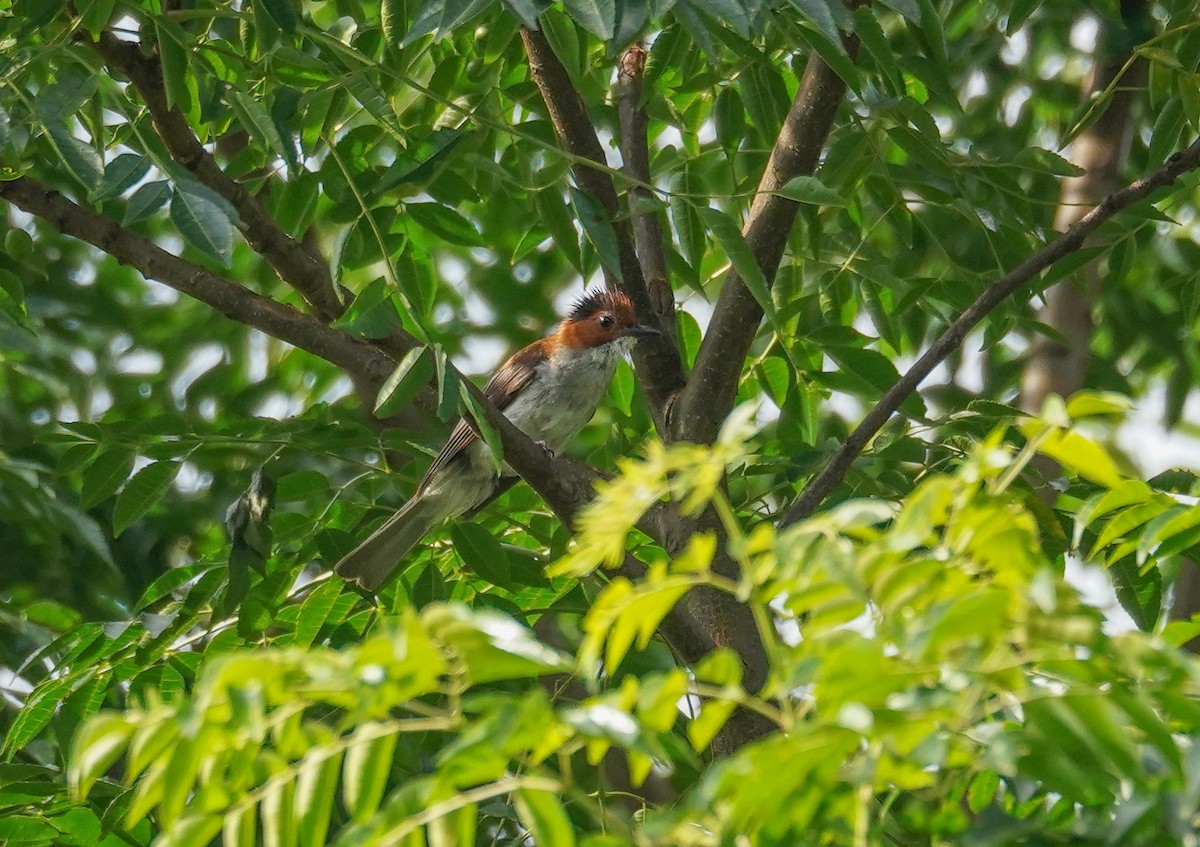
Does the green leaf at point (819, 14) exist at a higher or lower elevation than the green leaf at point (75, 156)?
higher

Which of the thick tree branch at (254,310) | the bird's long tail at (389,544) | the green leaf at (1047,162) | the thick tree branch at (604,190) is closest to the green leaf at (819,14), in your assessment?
the green leaf at (1047,162)

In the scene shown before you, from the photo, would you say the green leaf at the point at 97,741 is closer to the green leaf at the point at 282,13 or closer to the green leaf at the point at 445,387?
the green leaf at the point at 445,387

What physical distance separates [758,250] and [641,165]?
1.98 ft

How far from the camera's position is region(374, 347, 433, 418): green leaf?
10.5ft

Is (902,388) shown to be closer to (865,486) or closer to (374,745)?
(865,486)

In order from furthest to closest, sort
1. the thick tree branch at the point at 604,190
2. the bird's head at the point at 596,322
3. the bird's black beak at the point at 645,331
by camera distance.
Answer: the bird's head at the point at 596,322 → the bird's black beak at the point at 645,331 → the thick tree branch at the point at 604,190

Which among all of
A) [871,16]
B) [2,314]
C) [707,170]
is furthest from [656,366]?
[2,314]

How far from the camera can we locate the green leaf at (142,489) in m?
4.05

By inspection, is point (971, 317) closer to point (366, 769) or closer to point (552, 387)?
point (366, 769)

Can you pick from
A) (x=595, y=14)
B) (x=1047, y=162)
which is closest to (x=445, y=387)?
(x=595, y=14)

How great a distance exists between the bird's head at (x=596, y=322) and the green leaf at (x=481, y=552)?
2.40 meters

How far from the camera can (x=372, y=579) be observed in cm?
416

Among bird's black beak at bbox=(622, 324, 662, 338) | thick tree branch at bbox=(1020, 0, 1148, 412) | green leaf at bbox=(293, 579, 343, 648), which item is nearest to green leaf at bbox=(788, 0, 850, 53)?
bird's black beak at bbox=(622, 324, 662, 338)

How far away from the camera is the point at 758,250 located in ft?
13.6
